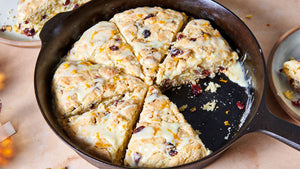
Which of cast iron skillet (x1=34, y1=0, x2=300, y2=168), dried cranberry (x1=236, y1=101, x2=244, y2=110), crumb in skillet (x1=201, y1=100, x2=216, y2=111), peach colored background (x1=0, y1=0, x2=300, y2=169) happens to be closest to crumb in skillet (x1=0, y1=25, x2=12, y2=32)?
peach colored background (x1=0, y1=0, x2=300, y2=169)

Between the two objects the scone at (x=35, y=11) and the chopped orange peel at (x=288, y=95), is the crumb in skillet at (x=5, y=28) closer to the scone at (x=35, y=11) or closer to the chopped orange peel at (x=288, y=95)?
the scone at (x=35, y=11)

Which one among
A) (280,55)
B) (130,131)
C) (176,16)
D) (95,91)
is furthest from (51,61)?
(280,55)

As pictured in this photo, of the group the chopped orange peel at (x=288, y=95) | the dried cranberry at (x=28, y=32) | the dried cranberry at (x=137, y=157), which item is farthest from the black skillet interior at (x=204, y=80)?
the dried cranberry at (x=28, y=32)

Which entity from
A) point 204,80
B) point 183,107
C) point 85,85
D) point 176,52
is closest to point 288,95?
point 204,80

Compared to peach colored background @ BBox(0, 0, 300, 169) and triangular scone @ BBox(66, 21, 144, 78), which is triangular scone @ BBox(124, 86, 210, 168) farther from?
triangular scone @ BBox(66, 21, 144, 78)

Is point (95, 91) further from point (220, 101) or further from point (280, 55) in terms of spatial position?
point (280, 55)

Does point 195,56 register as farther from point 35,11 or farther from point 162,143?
point 35,11
